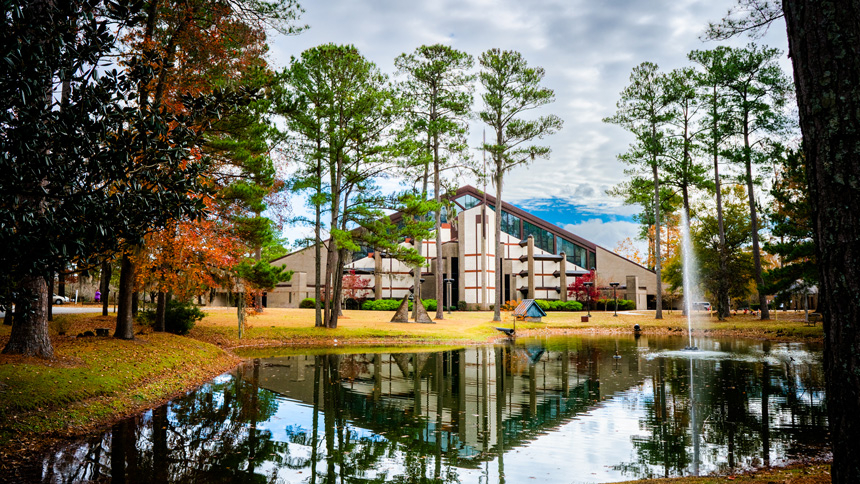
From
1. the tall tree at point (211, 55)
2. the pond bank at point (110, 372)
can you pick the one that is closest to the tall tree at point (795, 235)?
the pond bank at point (110, 372)

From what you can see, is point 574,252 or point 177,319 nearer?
point 177,319

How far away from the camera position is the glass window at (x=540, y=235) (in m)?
51.5

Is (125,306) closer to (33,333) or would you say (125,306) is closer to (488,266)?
(33,333)

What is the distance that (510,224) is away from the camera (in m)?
51.3

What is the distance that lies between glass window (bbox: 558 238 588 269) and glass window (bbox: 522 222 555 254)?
3.50ft

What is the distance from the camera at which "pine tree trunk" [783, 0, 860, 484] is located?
124 inches

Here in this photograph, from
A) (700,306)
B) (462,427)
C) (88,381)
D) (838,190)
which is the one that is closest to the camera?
(838,190)

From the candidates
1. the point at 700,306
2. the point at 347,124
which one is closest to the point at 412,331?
the point at 347,124

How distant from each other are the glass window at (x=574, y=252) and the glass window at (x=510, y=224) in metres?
4.43

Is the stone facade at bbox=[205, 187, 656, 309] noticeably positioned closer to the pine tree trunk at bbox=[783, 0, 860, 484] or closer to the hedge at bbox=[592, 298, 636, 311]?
the hedge at bbox=[592, 298, 636, 311]

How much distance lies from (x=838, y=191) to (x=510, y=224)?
4845 cm

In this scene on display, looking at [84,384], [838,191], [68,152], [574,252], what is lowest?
[84,384]

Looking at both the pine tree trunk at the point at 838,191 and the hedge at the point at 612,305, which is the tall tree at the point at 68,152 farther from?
the hedge at the point at 612,305

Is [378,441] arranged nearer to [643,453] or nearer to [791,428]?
[643,453]
